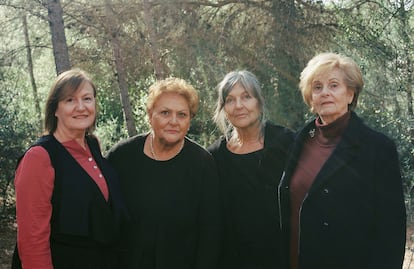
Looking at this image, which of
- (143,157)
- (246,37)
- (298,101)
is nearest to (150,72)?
(246,37)

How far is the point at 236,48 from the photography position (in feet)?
30.5

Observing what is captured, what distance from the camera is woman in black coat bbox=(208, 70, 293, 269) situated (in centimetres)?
326

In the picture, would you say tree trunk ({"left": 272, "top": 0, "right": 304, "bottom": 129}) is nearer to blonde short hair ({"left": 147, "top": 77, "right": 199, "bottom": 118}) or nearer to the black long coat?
blonde short hair ({"left": 147, "top": 77, "right": 199, "bottom": 118})

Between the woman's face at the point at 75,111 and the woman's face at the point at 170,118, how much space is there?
45cm

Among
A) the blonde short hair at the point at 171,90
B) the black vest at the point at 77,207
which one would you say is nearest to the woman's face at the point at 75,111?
the black vest at the point at 77,207

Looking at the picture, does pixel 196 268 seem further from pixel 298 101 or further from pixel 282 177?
pixel 298 101

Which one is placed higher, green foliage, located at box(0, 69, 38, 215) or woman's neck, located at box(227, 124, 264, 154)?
green foliage, located at box(0, 69, 38, 215)

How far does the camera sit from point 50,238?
8.87ft

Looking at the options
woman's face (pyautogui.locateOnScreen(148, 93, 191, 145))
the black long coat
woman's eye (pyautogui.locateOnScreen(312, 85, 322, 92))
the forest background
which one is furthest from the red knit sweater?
the forest background

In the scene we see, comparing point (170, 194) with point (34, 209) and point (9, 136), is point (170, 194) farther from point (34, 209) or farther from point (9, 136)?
point (9, 136)

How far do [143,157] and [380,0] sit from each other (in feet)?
23.6

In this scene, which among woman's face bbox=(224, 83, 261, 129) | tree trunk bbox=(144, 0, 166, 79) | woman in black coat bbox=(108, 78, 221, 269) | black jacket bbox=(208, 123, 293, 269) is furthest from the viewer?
tree trunk bbox=(144, 0, 166, 79)

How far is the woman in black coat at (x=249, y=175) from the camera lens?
3.26 m

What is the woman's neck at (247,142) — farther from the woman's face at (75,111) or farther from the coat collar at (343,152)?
the woman's face at (75,111)
